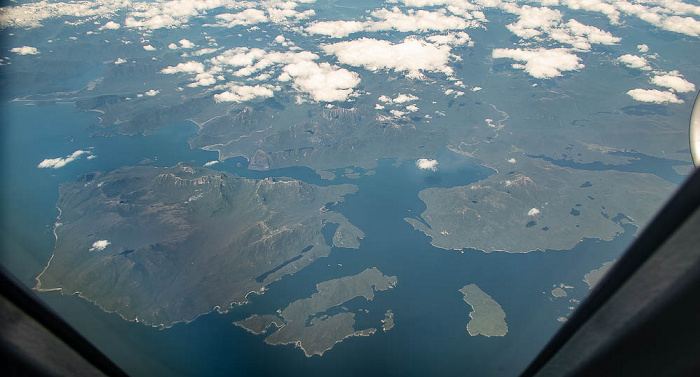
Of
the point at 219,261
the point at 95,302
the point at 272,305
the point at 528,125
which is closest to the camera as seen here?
the point at 95,302

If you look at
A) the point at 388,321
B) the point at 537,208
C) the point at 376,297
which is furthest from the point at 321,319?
the point at 537,208

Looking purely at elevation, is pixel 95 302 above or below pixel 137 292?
above

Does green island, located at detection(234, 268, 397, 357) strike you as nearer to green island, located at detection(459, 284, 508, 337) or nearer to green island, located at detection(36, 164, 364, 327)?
green island, located at detection(36, 164, 364, 327)

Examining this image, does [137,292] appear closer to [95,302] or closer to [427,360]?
[95,302]

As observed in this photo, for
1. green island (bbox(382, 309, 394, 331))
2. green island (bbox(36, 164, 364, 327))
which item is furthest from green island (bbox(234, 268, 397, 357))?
green island (bbox(36, 164, 364, 327))

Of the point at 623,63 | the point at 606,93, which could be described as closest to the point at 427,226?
the point at 606,93

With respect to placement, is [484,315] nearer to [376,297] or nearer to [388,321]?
[388,321]

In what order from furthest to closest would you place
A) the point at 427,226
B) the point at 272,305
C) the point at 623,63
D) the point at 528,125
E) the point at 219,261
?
the point at 623,63 < the point at 528,125 < the point at 427,226 < the point at 219,261 < the point at 272,305
